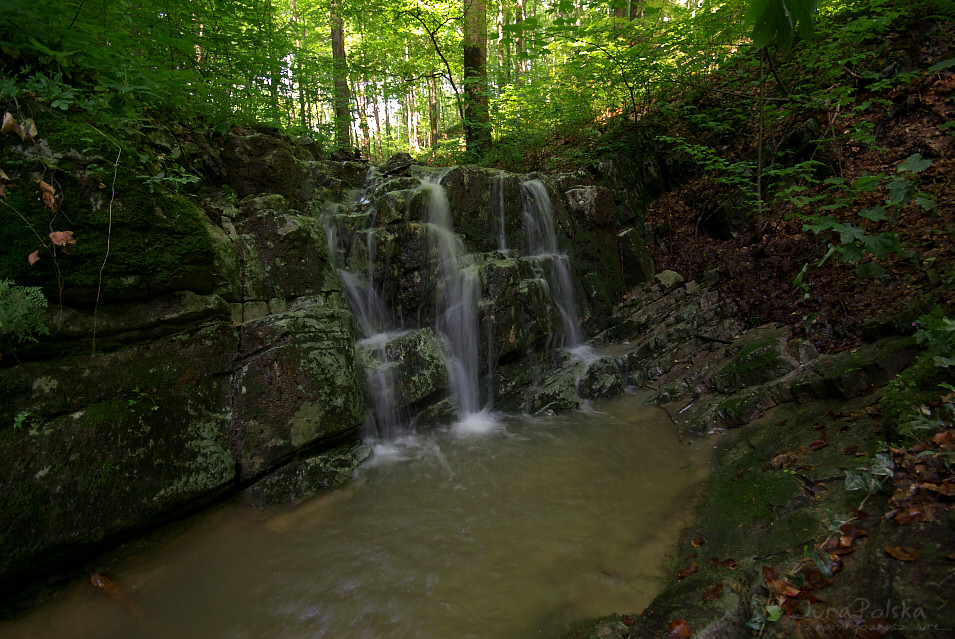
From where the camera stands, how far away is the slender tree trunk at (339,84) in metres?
8.97

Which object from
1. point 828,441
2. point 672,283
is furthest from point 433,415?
point 672,283

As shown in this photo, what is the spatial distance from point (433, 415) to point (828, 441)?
4.23 m

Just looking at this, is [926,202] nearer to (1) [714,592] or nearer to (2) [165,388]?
(1) [714,592]

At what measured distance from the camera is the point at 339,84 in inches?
435

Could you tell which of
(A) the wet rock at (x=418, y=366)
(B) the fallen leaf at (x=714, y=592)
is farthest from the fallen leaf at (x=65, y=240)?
(B) the fallen leaf at (x=714, y=592)

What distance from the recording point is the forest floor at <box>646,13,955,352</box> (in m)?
3.85

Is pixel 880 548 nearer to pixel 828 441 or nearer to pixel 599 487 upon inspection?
pixel 828 441

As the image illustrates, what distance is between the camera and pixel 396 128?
31422 millimetres

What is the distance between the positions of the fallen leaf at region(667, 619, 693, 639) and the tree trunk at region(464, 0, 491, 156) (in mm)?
9839

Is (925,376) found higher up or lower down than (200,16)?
lower down

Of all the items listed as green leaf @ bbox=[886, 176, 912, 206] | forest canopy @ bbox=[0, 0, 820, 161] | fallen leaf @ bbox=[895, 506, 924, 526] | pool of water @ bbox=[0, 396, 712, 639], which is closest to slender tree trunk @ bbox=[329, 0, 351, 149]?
forest canopy @ bbox=[0, 0, 820, 161]

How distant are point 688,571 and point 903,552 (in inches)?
46.6

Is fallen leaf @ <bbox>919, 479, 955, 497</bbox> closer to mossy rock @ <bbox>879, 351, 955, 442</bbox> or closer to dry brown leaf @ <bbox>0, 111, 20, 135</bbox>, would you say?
mossy rock @ <bbox>879, 351, 955, 442</bbox>

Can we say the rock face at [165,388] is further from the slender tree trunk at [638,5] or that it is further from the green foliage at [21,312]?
the slender tree trunk at [638,5]
